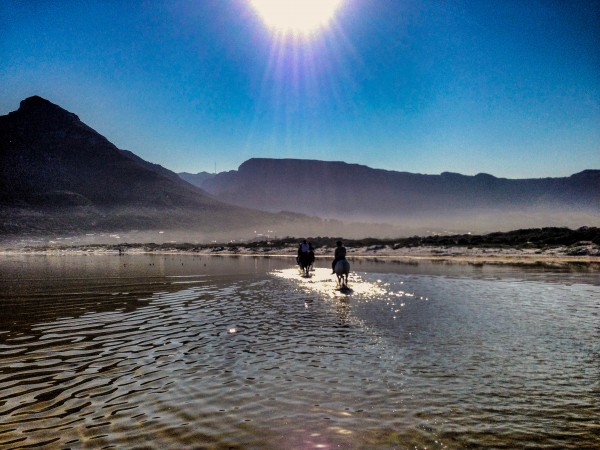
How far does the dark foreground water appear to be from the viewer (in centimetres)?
697

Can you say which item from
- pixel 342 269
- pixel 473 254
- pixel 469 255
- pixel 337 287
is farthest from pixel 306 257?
pixel 473 254

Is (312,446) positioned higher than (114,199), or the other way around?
(114,199)

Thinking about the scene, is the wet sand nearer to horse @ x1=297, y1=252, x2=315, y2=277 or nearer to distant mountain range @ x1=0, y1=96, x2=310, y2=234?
horse @ x1=297, y1=252, x2=315, y2=277

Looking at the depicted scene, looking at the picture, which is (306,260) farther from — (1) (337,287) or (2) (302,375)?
(2) (302,375)

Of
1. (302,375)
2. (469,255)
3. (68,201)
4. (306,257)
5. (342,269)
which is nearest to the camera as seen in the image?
(302,375)

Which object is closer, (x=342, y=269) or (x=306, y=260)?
(x=342, y=269)

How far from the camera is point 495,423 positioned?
728 centimetres

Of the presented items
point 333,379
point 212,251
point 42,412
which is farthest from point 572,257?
point 212,251

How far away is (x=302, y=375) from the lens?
9781 mm

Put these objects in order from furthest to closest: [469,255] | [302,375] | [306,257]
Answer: [469,255], [306,257], [302,375]

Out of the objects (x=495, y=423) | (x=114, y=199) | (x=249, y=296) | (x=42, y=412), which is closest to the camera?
(x=495, y=423)

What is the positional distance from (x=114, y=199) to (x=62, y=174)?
28408 millimetres

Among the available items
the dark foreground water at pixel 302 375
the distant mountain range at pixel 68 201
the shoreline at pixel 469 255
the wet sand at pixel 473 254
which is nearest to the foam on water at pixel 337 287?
the dark foreground water at pixel 302 375

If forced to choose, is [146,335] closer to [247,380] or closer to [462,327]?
[247,380]
